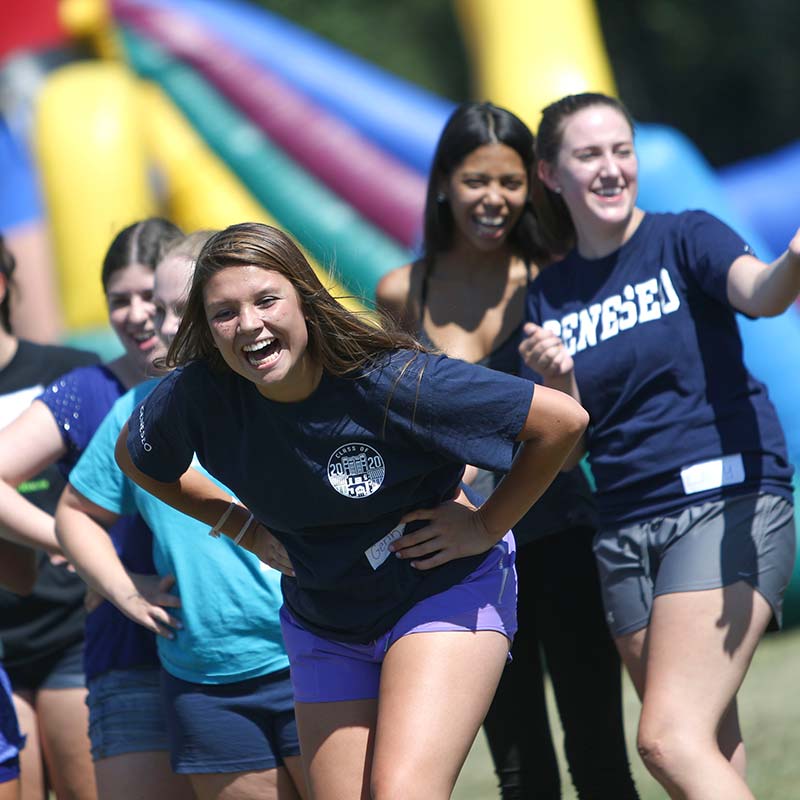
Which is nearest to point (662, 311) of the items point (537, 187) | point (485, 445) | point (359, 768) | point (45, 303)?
point (537, 187)

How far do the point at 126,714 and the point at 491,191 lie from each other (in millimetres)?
1618

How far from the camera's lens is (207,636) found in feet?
10.0

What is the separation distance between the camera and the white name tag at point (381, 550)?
104 inches

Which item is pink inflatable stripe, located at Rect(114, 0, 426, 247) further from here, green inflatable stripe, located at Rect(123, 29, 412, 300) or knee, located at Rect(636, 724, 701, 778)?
knee, located at Rect(636, 724, 701, 778)

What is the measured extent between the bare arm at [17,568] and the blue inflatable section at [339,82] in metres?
4.56

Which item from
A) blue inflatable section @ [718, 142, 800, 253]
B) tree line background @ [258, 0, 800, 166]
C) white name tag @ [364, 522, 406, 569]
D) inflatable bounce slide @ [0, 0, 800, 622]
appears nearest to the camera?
white name tag @ [364, 522, 406, 569]

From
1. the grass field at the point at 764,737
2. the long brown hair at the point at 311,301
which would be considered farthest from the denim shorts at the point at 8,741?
the grass field at the point at 764,737

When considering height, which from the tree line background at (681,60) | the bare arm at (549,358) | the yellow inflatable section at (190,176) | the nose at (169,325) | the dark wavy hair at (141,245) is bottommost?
the bare arm at (549,358)

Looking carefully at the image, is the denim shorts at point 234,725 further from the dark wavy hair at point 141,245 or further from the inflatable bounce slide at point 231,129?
the inflatable bounce slide at point 231,129

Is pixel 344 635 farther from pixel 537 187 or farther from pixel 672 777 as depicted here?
pixel 537 187

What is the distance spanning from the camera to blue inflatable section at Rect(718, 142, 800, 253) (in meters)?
7.14

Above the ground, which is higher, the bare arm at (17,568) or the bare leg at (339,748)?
the bare arm at (17,568)

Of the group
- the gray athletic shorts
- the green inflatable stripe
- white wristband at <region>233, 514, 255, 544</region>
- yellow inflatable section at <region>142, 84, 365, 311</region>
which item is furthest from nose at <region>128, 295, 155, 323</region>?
yellow inflatable section at <region>142, 84, 365, 311</region>

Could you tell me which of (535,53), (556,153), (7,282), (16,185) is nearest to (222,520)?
(556,153)
